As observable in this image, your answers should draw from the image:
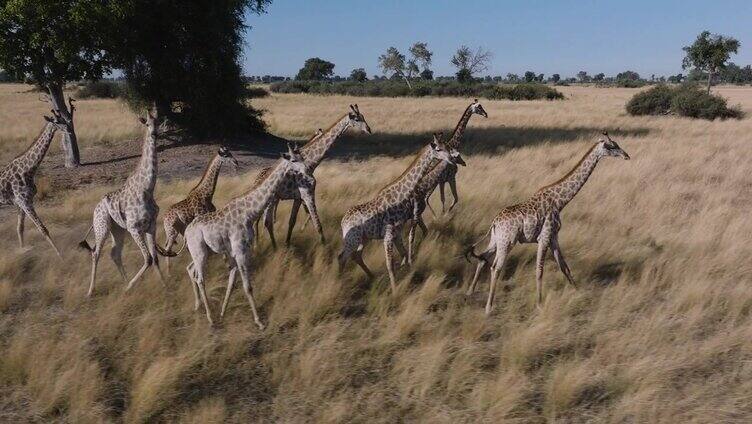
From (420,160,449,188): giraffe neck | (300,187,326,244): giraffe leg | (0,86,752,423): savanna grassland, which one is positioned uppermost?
(420,160,449,188): giraffe neck

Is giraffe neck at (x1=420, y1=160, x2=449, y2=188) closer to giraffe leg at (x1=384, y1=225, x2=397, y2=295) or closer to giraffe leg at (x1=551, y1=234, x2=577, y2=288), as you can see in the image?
giraffe leg at (x1=384, y1=225, x2=397, y2=295)

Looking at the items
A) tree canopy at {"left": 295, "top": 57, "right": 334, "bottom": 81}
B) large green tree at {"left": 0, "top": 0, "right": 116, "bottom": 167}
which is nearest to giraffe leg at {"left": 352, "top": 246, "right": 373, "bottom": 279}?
large green tree at {"left": 0, "top": 0, "right": 116, "bottom": 167}

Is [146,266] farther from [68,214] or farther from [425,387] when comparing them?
[68,214]

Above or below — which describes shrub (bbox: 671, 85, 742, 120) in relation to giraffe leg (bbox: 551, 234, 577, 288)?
above

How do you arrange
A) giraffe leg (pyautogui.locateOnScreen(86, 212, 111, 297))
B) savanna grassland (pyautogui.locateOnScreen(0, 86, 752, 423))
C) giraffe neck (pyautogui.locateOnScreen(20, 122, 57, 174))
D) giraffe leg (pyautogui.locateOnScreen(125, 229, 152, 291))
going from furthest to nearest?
giraffe neck (pyautogui.locateOnScreen(20, 122, 57, 174)) → giraffe leg (pyautogui.locateOnScreen(86, 212, 111, 297)) → giraffe leg (pyautogui.locateOnScreen(125, 229, 152, 291)) → savanna grassland (pyautogui.locateOnScreen(0, 86, 752, 423))

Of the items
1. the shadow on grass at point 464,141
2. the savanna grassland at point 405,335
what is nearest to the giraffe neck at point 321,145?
the savanna grassland at point 405,335

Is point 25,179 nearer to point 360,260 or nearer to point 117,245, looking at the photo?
point 117,245

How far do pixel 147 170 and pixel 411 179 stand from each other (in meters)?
3.04

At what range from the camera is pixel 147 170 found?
5988 millimetres

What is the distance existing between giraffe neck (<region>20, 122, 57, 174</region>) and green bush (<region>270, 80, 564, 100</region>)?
4628 cm

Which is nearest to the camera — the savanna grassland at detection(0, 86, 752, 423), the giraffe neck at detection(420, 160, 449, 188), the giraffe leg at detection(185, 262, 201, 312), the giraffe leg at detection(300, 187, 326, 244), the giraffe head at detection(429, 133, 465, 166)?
the savanna grassland at detection(0, 86, 752, 423)

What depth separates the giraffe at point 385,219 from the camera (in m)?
6.34

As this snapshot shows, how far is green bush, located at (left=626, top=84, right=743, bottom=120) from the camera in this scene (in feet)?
92.8

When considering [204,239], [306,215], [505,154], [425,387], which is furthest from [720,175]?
[204,239]
